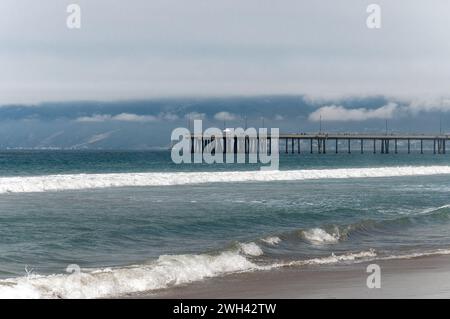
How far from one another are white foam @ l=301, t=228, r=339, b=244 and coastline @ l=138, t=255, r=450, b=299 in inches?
136

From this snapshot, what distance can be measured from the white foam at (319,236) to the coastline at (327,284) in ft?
11.3

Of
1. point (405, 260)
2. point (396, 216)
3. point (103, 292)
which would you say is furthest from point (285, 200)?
point (103, 292)

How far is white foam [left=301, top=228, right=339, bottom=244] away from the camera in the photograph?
1822cm

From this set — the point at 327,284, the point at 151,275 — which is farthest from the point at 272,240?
the point at 151,275

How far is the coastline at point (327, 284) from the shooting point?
11453 millimetres

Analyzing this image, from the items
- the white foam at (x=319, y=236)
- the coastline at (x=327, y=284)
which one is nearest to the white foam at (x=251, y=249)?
the coastline at (x=327, y=284)

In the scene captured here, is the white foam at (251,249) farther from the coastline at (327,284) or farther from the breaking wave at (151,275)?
the coastline at (327,284)

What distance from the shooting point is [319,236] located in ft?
61.2

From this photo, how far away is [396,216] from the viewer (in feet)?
78.4

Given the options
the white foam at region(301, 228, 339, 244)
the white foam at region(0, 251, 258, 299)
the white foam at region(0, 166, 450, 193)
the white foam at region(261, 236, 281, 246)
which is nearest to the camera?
the white foam at region(0, 251, 258, 299)

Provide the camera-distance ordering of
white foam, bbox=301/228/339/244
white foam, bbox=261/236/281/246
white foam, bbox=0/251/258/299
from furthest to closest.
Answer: white foam, bbox=301/228/339/244
white foam, bbox=261/236/281/246
white foam, bbox=0/251/258/299

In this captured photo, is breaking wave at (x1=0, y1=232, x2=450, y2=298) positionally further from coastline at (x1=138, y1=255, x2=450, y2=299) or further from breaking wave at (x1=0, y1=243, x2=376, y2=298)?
coastline at (x1=138, y1=255, x2=450, y2=299)

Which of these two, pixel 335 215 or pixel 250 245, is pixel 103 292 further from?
pixel 335 215

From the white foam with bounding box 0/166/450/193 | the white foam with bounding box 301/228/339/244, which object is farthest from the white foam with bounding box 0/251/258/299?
the white foam with bounding box 0/166/450/193
